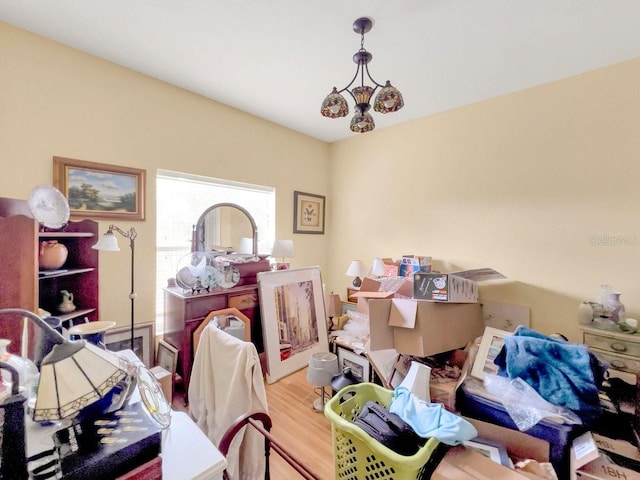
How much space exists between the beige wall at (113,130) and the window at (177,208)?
0.08 m

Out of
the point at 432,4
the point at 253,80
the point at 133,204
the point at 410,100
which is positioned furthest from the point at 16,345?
the point at 410,100

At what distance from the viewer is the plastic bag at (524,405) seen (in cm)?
126

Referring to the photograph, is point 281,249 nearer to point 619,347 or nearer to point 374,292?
point 374,292

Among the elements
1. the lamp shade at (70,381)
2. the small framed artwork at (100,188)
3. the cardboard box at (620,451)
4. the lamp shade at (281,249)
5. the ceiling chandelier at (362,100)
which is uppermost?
the ceiling chandelier at (362,100)

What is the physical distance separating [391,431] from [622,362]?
1.82 m

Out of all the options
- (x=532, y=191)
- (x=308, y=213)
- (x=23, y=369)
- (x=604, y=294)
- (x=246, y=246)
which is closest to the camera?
(x=23, y=369)

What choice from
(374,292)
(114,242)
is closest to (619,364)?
(374,292)

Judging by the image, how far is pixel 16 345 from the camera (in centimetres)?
114

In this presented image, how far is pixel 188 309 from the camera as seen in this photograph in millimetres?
2053

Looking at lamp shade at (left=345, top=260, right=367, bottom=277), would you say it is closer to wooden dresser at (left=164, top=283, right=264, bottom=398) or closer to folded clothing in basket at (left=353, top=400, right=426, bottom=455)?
wooden dresser at (left=164, top=283, right=264, bottom=398)

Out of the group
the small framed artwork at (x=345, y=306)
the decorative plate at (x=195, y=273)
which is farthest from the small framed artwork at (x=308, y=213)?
the decorative plate at (x=195, y=273)

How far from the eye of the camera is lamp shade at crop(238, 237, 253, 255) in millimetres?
2799

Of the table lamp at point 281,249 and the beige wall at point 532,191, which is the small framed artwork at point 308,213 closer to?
the table lamp at point 281,249

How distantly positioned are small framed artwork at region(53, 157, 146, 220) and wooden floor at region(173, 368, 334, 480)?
58.6 inches
